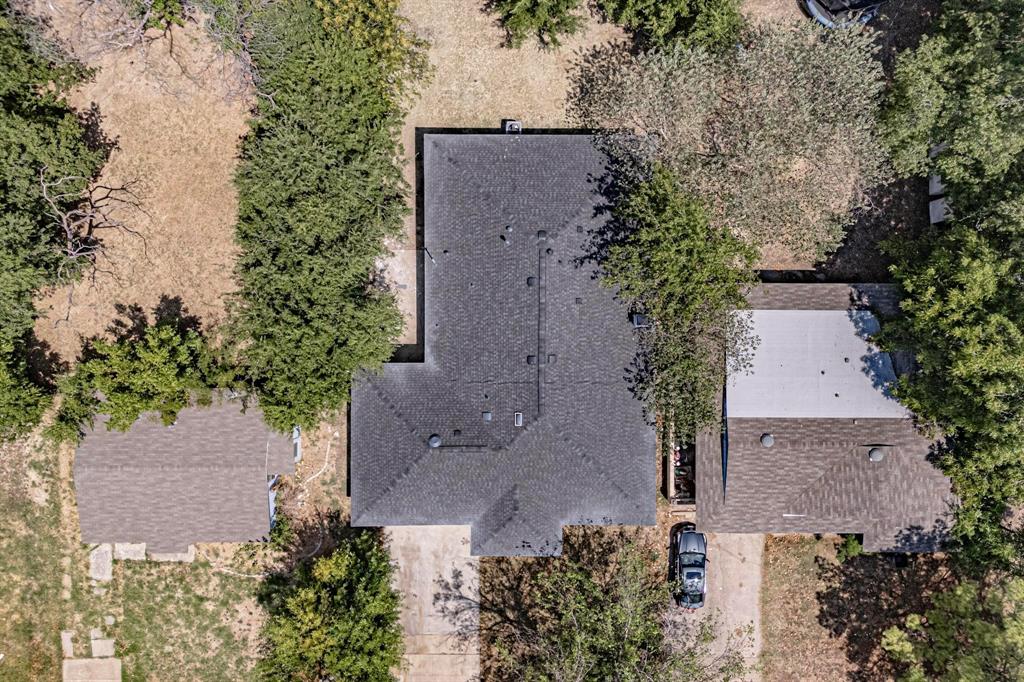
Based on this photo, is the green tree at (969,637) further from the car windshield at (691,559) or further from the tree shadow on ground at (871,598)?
the car windshield at (691,559)

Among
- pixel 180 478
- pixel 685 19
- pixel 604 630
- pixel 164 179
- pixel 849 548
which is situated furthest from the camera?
pixel 164 179

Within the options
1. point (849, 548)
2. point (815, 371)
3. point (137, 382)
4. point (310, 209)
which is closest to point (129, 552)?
point (137, 382)

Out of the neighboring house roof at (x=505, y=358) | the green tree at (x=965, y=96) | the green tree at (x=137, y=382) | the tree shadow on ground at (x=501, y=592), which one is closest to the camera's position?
the green tree at (x=965, y=96)

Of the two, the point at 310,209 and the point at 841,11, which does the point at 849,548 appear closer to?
the point at 841,11

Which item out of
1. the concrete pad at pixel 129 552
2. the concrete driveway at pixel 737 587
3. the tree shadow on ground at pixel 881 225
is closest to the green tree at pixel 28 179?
the concrete pad at pixel 129 552

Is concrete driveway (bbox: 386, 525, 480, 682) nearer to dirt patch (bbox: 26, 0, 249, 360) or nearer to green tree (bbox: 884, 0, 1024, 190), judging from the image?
dirt patch (bbox: 26, 0, 249, 360)

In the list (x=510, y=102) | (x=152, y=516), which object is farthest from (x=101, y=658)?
(x=510, y=102)

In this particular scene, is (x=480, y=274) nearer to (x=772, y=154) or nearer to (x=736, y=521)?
(x=772, y=154)
